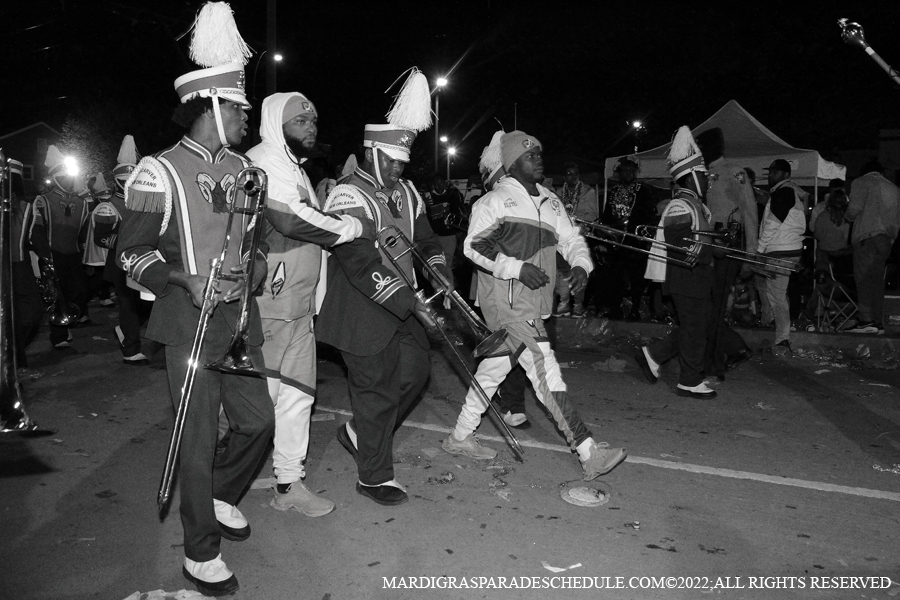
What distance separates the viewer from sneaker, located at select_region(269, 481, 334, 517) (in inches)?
172

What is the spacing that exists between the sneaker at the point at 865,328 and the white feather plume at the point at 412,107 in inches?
267


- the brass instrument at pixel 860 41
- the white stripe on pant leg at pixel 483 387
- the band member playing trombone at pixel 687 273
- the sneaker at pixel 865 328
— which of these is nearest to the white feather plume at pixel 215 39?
the white stripe on pant leg at pixel 483 387

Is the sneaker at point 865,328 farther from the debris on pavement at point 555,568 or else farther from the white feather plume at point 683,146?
the debris on pavement at point 555,568

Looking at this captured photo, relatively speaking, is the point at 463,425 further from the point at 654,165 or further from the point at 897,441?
the point at 654,165

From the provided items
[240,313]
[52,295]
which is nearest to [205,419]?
[240,313]

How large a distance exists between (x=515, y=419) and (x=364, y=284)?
223cm

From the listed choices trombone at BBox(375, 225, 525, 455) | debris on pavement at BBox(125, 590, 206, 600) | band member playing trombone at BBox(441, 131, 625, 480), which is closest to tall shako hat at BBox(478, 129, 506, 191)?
band member playing trombone at BBox(441, 131, 625, 480)

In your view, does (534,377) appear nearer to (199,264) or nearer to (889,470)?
(199,264)

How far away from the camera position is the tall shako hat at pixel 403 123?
4539 millimetres

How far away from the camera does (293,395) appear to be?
443cm

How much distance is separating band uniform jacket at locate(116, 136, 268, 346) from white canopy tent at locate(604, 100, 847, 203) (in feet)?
33.9

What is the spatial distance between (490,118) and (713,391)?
3712 centimetres

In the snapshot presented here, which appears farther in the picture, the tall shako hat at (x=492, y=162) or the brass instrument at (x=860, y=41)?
the tall shako hat at (x=492, y=162)

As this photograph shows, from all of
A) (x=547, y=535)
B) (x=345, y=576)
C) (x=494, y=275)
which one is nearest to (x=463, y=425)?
(x=494, y=275)
